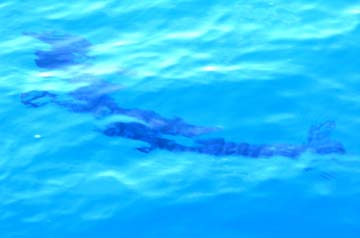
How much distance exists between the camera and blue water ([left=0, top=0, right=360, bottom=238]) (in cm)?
684

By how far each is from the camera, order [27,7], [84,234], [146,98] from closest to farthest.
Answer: [84,234] < [146,98] < [27,7]

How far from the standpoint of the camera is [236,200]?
273 inches

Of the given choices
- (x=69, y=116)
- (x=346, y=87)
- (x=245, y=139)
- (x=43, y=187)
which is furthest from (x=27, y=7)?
(x=346, y=87)

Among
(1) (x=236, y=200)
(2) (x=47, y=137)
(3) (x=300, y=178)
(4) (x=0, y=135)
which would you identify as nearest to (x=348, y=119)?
A: (3) (x=300, y=178)

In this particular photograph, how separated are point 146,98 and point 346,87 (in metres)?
2.72

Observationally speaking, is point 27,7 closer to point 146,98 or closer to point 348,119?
point 146,98

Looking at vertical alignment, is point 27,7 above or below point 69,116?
above

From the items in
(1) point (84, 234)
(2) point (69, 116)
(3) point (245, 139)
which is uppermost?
(2) point (69, 116)

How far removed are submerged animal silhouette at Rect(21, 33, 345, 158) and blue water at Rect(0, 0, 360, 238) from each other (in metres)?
0.08

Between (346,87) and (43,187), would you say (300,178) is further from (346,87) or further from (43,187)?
(43,187)

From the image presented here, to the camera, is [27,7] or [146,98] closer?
[146,98]

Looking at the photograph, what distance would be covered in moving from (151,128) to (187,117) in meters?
0.51

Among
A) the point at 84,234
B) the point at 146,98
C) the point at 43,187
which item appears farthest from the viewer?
the point at 146,98

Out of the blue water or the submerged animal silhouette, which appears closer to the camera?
the blue water
